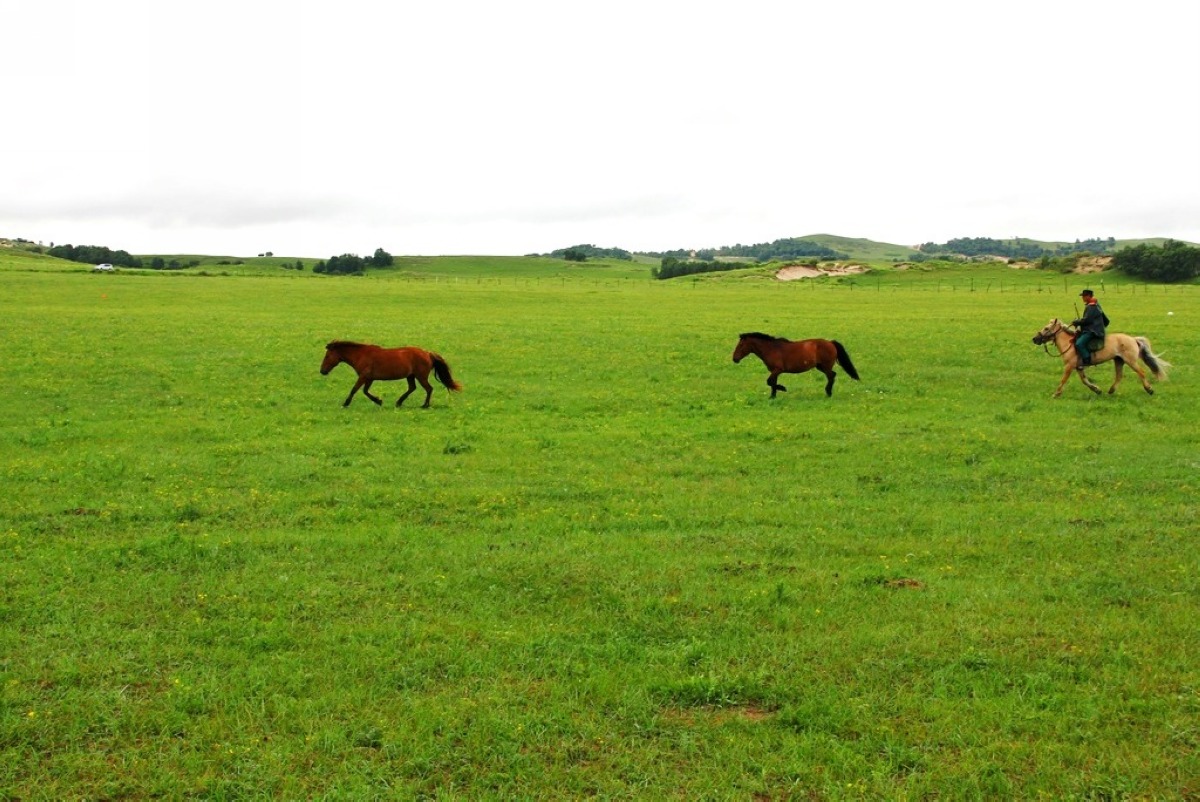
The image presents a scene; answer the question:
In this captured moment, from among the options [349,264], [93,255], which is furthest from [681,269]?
[93,255]

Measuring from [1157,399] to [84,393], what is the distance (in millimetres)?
25591

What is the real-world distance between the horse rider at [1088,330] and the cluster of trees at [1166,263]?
100m

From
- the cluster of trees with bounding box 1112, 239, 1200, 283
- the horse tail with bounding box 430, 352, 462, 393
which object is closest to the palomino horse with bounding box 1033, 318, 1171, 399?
the horse tail with bounding box 430, 352, 462, 393

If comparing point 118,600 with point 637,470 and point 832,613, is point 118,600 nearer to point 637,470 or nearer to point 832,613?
point 832,613

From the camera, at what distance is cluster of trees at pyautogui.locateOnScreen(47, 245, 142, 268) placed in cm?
14176

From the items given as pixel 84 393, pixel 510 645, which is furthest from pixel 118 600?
pixel 84 393

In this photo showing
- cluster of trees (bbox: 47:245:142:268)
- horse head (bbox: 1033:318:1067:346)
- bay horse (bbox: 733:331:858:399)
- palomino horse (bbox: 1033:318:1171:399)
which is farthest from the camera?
cluster of trees (bbox: 47:245:142:268)

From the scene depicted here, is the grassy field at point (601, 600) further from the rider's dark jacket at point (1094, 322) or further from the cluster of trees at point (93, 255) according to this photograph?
the cluster of trees at point (93, 255)

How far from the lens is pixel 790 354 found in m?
20.5

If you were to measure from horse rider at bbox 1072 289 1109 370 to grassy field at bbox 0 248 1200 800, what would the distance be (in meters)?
→ 1.14

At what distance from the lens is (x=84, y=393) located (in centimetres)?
2153

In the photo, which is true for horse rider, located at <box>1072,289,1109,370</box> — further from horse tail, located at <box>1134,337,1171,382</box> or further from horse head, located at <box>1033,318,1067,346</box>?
horse tail, located at <box>1134,337,1171,382</box>

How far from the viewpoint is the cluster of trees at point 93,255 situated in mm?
141762

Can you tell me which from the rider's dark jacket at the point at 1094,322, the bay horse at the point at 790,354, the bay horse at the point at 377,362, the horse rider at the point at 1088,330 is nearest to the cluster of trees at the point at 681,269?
the bay horse at the point at 790,354
